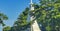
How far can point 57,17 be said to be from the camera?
34375 mm

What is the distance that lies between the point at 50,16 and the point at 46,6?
154cm

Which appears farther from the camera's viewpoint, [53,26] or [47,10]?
[53,26]

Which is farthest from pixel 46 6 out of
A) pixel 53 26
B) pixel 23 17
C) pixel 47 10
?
pixel 23 17

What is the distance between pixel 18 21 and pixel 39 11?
1247 cm

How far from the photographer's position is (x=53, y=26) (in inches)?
1666

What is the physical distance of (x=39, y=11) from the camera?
3675 centimetres

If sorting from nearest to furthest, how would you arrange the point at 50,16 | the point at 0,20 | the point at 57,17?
the point at 57,17 < the point at 50,16 < the point at 0,20

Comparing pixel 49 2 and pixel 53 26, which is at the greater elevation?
pixel 49 2

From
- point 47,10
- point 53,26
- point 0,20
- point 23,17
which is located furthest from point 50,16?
point 23,17

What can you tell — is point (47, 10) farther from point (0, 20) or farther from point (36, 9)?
point (0, 20)

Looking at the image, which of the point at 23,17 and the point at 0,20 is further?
the point at 23,17

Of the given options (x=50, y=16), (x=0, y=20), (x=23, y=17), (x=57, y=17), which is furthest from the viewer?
(x=23, y=17)

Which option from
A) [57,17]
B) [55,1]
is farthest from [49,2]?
[57,17]

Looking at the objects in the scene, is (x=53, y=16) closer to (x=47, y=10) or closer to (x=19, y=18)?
(x=47, y=10)
